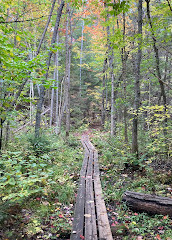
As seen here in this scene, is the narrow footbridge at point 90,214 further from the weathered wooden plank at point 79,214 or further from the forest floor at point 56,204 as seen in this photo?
the forest floor at point 56,204

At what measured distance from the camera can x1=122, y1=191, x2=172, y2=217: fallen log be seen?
384cm

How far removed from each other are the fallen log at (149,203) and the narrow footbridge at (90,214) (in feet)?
2.64

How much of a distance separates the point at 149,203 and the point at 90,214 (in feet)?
5.32

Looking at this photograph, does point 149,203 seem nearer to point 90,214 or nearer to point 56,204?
point 90,214

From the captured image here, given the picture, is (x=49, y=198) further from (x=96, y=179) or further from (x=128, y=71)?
(x=128, y=71)

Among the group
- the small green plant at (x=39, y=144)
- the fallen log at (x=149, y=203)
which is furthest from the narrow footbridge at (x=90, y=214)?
the small green plant at (x=39, y=144)

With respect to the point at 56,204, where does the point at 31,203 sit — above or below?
above

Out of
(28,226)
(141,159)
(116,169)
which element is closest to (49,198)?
(28,226)

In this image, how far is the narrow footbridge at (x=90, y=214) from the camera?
116 inches

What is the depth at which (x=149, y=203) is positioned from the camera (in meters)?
4.01

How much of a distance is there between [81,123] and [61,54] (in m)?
9.86

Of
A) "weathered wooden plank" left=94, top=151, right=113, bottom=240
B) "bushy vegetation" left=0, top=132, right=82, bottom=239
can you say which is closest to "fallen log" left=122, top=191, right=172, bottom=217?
"weathered wooden plank" left=94, top=151, right=113, bottom=240

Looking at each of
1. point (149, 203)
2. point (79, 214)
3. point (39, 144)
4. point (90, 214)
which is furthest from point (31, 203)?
point (39, 144)

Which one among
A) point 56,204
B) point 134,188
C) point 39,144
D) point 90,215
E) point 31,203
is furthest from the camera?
point 39,144
